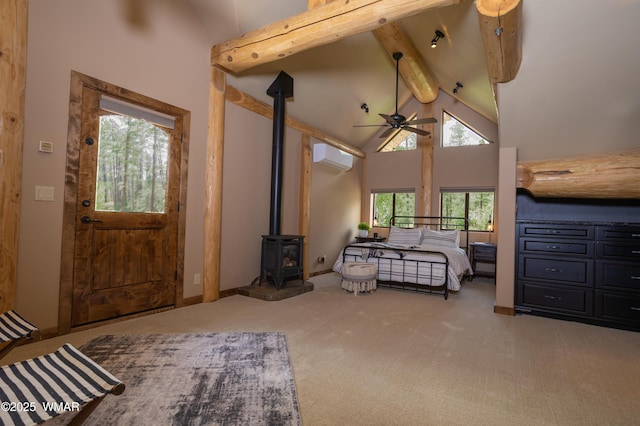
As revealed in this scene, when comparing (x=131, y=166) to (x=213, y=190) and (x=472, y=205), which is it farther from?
(x=472, y=205)

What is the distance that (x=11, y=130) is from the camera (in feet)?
7.27

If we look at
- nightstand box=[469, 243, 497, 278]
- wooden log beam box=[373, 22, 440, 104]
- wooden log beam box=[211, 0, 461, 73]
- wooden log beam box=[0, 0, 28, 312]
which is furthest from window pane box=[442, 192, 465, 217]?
wooden log beam box=[0, 0, 28, 312]

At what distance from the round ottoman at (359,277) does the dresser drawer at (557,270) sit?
1750mm

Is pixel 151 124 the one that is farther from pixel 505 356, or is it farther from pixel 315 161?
pixel 505 356

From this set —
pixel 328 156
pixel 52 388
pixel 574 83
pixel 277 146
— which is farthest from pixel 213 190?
pixel 574 83

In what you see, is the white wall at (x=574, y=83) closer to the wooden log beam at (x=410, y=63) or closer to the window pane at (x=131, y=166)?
the wooden log beam at (x=410, y=63)

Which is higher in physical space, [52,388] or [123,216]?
[123,216]

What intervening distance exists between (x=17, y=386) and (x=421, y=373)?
6.65ft

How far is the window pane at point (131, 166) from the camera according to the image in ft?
9.55

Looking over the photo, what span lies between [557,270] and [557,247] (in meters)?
0.25

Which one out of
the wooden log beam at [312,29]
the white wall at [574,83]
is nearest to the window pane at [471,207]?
the white wall at [574,83]

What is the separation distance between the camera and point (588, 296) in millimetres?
3303

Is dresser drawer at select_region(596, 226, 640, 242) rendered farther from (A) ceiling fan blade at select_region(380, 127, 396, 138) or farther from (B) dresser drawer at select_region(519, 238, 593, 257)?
(A) ceiling fan blade at select_region(380, 127, 396, 138)

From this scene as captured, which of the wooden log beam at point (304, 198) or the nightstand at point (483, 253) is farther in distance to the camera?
the nightstand at point (483, 253)
